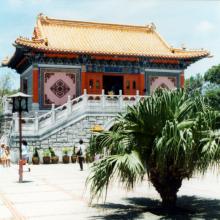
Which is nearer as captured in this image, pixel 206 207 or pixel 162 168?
pixel 162 168

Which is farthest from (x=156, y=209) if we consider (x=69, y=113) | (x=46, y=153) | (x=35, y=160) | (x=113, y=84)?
(x=113, y=84)

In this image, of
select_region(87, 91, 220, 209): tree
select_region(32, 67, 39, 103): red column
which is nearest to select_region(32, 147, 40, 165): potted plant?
select_region(32, 67, 39, 103): red column

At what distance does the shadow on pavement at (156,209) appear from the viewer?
7583mm

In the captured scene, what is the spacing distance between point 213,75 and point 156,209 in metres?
45.6

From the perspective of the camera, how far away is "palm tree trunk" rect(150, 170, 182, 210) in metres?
7.89

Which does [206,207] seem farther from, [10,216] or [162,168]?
[10,216]

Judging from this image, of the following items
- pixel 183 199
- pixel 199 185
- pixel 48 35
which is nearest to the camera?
pixel 183 199

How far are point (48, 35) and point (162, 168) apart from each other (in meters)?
21.4

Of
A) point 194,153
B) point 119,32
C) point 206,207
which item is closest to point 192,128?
point 194,153

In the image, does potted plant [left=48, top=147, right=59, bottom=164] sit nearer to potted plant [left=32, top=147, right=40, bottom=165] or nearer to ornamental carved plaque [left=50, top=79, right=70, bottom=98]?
potted plant [left=32, top=147, right=40, bottom=165]

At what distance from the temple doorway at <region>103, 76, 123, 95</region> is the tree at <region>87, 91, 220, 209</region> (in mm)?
20508

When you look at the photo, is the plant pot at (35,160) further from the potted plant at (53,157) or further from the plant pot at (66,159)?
the plant pot at (66,159)

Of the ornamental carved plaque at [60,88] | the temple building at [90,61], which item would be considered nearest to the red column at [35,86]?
the temple building at [90,61]

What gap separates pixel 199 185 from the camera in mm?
12047
